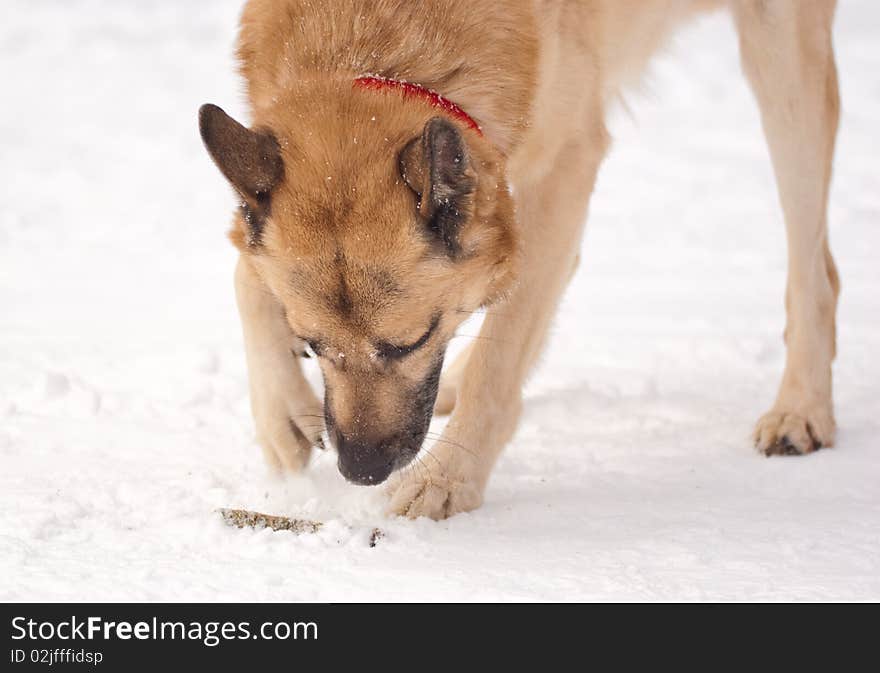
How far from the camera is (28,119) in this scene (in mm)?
9664

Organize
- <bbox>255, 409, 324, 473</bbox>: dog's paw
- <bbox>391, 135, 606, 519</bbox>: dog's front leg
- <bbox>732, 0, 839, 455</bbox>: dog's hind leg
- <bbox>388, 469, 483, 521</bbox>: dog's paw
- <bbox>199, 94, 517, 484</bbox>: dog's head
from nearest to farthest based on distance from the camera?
<bbox>199, 94, 517, 484</bbox>: dog's head → <bbox>388, 469, 483, 521</bbox>: dog's paw → <bbox>391, 135, 606, 519</bbox>: dog's front leg → <bbox>255, 409, 324, 473</bbox>: dog's paw → <bbox>732, 0, 839, 455</bbox>: dog's hind leg

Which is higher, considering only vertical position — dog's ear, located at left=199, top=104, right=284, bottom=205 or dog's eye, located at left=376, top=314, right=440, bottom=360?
dog's ear, located at left=199, top=104, right=284, bottom=205

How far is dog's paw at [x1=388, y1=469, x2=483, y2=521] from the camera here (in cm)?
347

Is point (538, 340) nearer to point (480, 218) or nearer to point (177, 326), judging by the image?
point (480, 218)

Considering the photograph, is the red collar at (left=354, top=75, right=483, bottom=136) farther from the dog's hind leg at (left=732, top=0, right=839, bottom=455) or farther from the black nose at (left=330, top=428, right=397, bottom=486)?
the dog's hind leg at (left=732, top=0, right=839, bottom=455)

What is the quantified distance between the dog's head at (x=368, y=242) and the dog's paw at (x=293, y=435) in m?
0.57

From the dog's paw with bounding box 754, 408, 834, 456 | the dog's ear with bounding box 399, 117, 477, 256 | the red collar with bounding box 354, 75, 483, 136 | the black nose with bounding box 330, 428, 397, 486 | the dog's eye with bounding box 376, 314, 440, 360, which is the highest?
the red collar with bounding box 354, 75, 483, 136

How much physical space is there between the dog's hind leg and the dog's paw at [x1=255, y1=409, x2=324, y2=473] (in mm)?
1923

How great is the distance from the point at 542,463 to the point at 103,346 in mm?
2322

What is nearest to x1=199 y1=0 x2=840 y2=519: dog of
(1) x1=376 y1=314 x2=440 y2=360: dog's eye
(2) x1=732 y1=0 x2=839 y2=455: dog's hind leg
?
(1) x1=376 y1=314 x2=440 y2=360: dog's eye

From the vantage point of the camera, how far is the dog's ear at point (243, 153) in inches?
114

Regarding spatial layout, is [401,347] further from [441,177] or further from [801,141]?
[801,141]

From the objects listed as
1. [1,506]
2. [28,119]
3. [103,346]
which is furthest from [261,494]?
[28,119]

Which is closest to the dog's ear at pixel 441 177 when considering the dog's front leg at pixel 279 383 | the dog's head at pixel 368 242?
the dog's head at pixel 368 242
